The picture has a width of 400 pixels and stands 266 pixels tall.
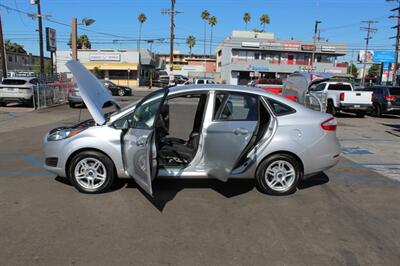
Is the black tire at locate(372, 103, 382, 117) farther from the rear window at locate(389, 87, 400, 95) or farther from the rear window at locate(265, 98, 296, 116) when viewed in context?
the rear window at locate(265, 98, 296, 116)

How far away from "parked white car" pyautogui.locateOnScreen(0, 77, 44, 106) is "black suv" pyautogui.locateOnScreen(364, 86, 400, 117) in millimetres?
17864

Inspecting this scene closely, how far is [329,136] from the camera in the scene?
5.57 m

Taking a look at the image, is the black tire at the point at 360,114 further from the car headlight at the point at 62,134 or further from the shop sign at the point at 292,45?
the shop sign at the point at 292,45

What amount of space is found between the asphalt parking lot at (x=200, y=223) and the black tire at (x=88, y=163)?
119 millimetres

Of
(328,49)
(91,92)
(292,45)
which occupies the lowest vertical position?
(91,92)

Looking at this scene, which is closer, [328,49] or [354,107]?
[354,107]

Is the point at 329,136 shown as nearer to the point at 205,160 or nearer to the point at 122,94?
the point at 205,160

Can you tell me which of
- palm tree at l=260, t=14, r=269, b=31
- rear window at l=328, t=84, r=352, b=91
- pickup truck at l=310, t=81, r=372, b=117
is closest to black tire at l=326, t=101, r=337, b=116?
pickup truck at l=310, t=81, r=372, b=117

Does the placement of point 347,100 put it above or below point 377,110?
above

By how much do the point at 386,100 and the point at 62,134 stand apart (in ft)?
57.9

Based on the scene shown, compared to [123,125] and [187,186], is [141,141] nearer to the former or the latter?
[123,125]

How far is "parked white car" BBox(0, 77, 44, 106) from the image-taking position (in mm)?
18641

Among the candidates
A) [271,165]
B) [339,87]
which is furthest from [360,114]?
[271,165]

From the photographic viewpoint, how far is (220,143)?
5.13 metres
